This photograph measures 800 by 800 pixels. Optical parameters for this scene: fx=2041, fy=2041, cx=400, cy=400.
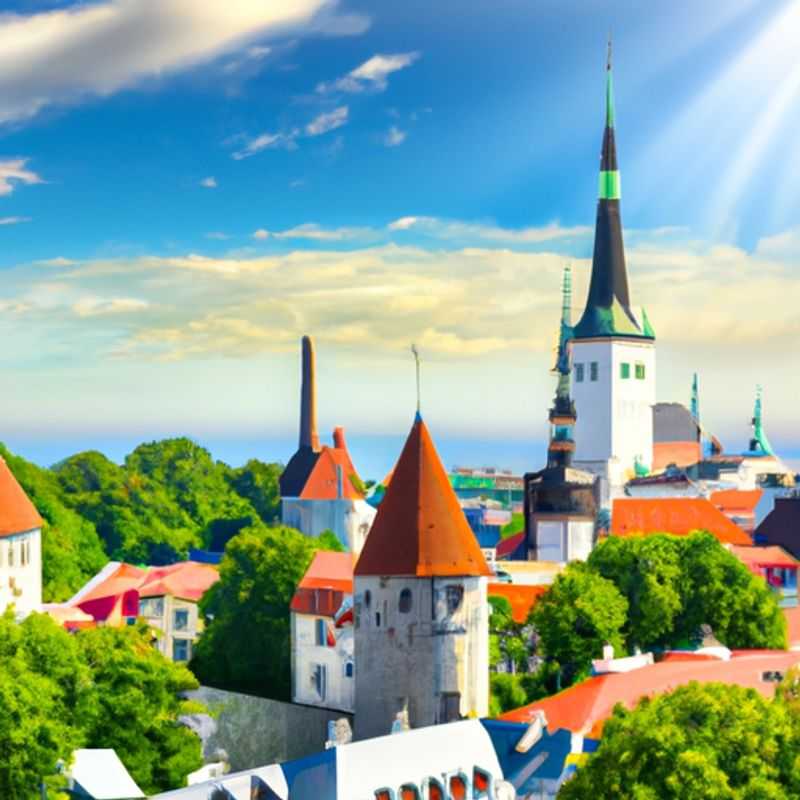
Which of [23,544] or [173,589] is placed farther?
[173,589]

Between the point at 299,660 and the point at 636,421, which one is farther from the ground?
the point at 636,421

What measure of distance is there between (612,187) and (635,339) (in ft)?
34.2

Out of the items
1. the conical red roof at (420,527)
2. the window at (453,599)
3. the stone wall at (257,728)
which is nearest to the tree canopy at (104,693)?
the conical red roof at (420,527)

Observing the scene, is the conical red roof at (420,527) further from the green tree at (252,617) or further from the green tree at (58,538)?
the green tree at (58,538)

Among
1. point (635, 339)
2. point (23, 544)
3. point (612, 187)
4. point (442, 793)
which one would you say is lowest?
point (442, 793)

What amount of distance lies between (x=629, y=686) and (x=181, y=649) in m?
29.2

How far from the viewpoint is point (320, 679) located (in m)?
68.0

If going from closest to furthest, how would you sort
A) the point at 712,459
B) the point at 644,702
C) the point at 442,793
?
the point at 644,702 → the point at 442,793 → the point at 712,459

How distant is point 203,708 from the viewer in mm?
56938

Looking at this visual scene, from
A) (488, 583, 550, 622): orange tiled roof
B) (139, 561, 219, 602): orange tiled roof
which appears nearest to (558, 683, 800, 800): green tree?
(488, 583, 550, 622): orange tiled roof

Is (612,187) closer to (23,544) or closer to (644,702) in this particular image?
(23,544)

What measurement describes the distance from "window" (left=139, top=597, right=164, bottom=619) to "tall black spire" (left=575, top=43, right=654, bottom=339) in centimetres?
6052

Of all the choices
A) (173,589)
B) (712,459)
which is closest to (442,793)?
(173,589)

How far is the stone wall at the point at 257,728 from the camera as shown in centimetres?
6244
